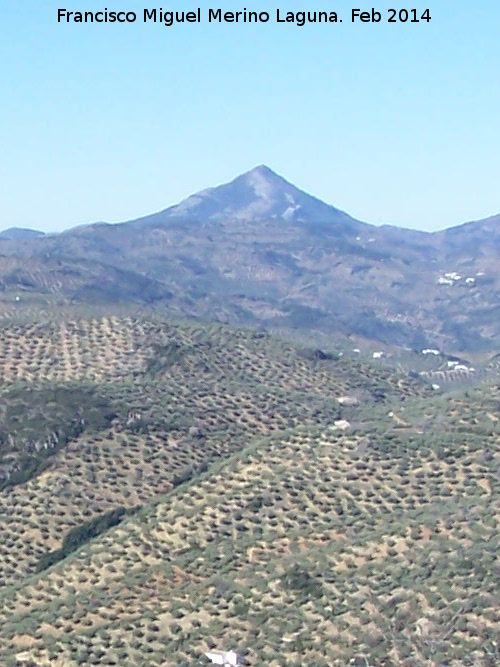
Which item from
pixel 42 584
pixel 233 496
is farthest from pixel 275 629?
pixel 233 496

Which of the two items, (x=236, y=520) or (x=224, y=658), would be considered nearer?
(x=224, y=658)

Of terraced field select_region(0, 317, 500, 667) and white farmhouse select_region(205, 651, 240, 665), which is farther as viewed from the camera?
terraced field select_region(0, 317, 500, 667)

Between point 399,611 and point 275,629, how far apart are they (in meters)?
4.20

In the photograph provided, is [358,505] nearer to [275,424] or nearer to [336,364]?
[275,424]

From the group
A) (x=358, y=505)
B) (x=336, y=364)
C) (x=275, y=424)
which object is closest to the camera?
(x=358, y=505)

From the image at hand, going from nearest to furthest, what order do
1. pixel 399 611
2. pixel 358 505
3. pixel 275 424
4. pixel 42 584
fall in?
pixel 399 611 → pixel 42 584 → pixel 358 505 → pixel 275 424

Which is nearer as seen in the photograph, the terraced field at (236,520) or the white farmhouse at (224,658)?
the white farmhouse at (224,658)

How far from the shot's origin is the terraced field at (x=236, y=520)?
40156mm

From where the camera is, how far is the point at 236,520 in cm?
5372

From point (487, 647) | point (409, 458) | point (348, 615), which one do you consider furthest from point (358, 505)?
point (487, 647)

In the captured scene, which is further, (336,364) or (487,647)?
(336,364)

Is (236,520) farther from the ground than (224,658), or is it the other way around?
(224,658)

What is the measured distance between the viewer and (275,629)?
134ft

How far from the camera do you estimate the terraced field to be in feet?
132
